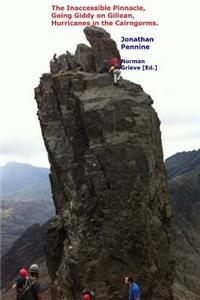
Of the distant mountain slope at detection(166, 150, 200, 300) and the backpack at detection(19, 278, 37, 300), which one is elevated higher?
the backpack at detection(19, 278, 37, 300)

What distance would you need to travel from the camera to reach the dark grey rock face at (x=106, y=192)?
50656 millimetres

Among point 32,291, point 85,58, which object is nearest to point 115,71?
point 85,58

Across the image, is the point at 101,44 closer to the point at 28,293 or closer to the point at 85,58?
the point at 85,58

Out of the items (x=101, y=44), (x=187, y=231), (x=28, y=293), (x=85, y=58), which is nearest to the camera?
(x=28, y=293)

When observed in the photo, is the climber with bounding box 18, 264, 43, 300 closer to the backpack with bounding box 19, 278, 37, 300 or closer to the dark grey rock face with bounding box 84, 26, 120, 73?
the backpack with bounding box 19, 278, 37, 300

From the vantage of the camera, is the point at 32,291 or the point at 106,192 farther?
the point at 106,192

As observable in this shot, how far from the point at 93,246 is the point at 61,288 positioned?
5353mm

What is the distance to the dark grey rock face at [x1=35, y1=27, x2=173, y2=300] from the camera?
50.7 metres

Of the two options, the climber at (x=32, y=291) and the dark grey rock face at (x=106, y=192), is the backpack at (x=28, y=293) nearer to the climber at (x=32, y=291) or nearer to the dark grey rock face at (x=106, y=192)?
the climber at (x=32, y=291)

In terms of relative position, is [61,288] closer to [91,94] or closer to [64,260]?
[64,260]

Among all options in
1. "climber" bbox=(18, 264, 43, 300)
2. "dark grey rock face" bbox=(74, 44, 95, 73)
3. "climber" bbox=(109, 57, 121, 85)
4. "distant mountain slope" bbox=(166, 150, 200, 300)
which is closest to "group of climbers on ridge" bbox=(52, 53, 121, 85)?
"climber" bbox=(109, 57, 121, 85)

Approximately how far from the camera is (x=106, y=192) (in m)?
51.5

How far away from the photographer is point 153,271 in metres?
51.1

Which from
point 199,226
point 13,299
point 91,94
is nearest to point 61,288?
point 91,94
